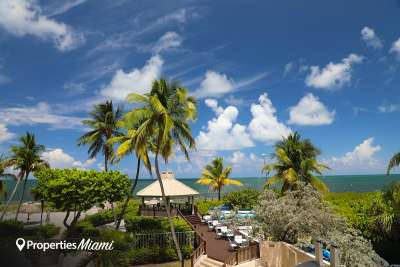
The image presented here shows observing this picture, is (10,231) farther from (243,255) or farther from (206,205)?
(206,205)

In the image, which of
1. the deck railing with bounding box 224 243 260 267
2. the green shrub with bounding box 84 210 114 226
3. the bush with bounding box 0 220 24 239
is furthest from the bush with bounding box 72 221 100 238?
the deck railing with bounding box 224 243 260 267

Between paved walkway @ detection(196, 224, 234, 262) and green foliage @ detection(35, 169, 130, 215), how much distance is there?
23.5 feet

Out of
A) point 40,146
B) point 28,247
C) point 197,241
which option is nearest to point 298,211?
point 197,241

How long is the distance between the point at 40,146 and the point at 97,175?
1176 centimetres

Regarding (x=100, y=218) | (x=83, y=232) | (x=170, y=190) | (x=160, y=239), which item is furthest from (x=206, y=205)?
(x=83, y=232)

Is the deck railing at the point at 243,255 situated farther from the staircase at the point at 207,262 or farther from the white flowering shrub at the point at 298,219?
the staircase at the point at 207,262

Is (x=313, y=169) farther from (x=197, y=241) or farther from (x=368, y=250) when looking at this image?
(x=368, y=250)

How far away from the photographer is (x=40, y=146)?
3038cm

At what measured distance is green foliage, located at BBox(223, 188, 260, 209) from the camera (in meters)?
37.3

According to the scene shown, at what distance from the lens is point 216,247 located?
74.8ft

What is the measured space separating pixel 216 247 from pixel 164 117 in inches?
377

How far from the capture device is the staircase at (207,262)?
64.0ft

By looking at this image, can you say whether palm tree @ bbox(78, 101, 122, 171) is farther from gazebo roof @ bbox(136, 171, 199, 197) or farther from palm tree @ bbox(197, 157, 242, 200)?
palm tree @ bbox(197, 157, 242, 200)

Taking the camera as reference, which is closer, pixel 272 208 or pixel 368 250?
pixel 368 250
